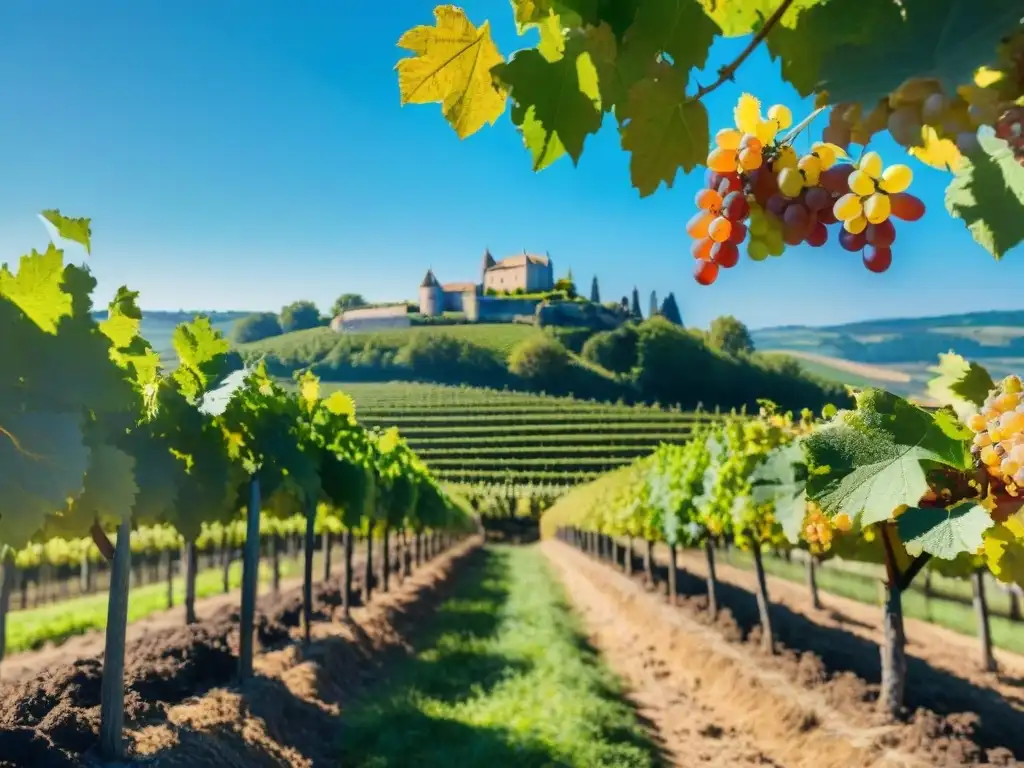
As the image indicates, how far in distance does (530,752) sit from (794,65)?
7.10m

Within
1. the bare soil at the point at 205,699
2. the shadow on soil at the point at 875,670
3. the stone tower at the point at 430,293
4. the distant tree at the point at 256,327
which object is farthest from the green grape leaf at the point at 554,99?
the stone tower at the point at 430,293

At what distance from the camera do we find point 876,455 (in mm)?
1731

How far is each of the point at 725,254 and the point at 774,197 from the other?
83 mm

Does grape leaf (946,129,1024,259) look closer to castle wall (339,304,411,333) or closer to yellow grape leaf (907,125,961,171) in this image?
yellow grape leaf (907,125,961,171)

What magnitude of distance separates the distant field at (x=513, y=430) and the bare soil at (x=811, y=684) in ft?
129

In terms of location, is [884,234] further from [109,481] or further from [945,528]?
[109,481]

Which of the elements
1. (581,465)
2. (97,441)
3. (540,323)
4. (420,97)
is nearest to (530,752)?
(97,441)

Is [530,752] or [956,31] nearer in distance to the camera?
[956,31]

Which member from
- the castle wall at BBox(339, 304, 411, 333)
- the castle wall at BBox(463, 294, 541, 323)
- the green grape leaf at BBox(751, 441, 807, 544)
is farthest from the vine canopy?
the castle wall at BBox(463, 294, 541, 323)

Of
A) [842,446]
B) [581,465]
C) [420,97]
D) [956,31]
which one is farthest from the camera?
[581,465]

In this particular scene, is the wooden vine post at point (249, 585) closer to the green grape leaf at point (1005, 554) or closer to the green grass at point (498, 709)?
the green grass at point (498, 709)

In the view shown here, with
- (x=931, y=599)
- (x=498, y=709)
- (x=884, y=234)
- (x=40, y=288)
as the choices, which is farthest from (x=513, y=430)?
(x=884, y=234)

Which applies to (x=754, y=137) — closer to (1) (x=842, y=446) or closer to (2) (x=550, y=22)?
(2) (x=550, y=22)

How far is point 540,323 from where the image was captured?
99500mm
